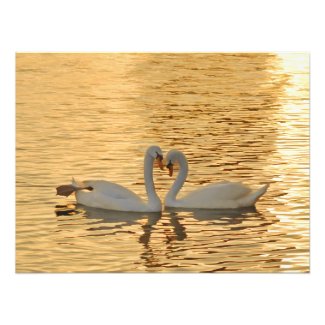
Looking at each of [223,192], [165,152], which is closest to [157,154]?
[223,192]

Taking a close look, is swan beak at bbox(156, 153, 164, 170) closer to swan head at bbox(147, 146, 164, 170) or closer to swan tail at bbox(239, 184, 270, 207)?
swan head at bbox(147, 146, 164, 170)

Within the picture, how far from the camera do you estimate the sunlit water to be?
11.0 meters

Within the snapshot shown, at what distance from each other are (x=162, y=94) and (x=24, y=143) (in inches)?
135

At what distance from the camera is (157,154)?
12.6 meters

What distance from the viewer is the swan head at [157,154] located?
12.5 meters

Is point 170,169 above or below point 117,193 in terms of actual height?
above

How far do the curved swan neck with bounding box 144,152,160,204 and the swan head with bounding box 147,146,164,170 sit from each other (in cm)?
4

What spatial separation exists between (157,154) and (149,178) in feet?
0.83

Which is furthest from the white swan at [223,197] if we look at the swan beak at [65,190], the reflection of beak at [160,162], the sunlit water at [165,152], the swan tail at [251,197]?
the swan beak at [65,190]

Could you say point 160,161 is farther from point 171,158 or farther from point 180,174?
point 180,174

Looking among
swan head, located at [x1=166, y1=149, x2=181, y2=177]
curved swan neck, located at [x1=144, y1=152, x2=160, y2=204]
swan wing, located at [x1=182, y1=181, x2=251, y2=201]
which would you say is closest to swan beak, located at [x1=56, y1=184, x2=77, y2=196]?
curved swan neck, located at [x1=144, y1=152, x2=160, y2=204]

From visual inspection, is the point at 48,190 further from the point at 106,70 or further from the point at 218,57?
the point at 106,70

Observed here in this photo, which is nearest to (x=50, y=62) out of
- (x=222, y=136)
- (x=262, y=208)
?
(x=222, y=136)

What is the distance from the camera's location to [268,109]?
639 inches
